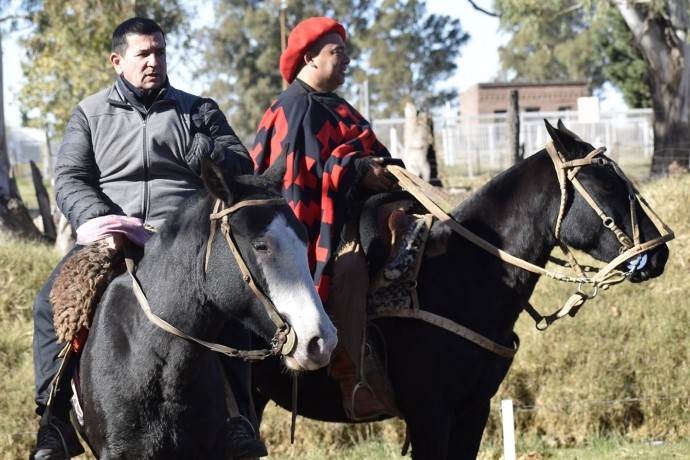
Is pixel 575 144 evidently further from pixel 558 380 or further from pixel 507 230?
pixel 558 380

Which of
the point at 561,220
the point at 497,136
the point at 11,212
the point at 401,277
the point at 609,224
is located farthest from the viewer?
the point at 497,136

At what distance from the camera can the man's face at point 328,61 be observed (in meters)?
5.53

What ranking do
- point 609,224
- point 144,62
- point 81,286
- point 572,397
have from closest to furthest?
point 81,286, point 144,62, point 609,224, point 572,397

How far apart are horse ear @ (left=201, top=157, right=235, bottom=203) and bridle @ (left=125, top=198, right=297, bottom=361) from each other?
0.14 feet

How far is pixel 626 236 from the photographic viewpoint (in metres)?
5.09

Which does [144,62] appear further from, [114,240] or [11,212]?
[11,212]

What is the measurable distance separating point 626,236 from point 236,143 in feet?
6.96

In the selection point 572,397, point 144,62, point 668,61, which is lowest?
point 572,397

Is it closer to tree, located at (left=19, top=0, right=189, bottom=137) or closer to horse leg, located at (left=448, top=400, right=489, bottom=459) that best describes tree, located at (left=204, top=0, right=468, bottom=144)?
tree, located at (left=19, top=0, right=189, bottom=137)

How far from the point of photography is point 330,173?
17.2 ft

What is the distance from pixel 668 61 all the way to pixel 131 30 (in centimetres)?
1853

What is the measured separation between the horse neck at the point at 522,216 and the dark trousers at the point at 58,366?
1.66 meters

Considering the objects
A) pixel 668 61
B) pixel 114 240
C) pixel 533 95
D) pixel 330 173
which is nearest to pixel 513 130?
pixel 668 61

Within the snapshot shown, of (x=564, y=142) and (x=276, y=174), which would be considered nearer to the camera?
(x=276, y=174)
